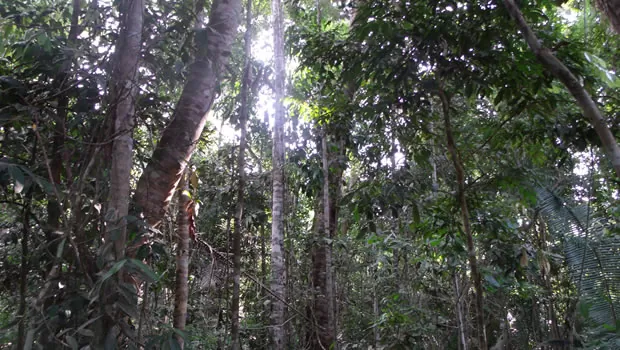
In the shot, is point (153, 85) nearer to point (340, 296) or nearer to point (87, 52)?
point (87, 52)

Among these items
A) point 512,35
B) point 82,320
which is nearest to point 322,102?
point 512,35

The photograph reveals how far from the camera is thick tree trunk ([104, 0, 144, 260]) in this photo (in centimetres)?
176

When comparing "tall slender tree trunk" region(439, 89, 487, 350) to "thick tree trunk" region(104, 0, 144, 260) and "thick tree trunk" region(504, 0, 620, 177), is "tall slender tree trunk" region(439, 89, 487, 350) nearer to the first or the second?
"thick tree trunk" region(504, 0, 620, 177)

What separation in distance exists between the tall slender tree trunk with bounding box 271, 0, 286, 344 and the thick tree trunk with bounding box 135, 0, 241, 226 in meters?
1.67

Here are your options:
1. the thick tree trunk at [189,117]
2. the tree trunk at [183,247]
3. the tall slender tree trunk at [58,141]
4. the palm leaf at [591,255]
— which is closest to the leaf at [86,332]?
the tall slender tree trunk at [58,141]

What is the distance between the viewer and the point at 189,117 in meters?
2.67

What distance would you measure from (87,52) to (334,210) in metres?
3.69

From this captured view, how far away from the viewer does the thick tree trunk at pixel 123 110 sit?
176 cm

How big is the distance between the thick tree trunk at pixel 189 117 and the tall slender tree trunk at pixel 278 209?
5.48ft

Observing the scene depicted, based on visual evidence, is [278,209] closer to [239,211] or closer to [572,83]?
[239,211]

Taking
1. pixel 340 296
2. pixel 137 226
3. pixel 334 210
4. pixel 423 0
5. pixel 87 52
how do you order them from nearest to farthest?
pixel 137 226
pixel 87 52
pixel 423 0
pixel 334 210
pixel 340 296

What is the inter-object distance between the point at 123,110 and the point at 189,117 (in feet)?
2.37

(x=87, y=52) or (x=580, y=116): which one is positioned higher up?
(x=87, y=52)

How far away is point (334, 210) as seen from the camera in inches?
216
